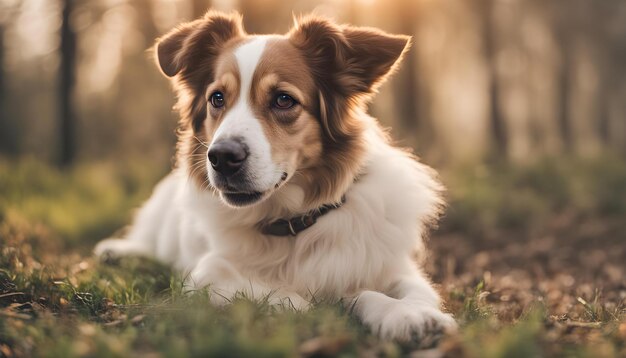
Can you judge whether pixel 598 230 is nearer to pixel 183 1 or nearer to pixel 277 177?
pixel 277 177

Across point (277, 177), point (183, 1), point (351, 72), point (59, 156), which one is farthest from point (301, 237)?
point (59, 156)

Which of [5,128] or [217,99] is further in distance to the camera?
[5,128]

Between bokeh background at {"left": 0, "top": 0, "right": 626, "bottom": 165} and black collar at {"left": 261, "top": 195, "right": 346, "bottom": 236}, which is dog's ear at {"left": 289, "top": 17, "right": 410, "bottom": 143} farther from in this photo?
bokeh background at {"left": 0, "top": 0, "right": 626, "bottom": 165}

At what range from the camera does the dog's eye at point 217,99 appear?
160 inches

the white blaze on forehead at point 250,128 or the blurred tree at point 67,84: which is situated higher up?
the white blaze on forehead at point 250,128

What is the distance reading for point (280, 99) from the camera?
3928 mm

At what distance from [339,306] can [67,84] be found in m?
12.3

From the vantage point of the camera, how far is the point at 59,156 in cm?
1448

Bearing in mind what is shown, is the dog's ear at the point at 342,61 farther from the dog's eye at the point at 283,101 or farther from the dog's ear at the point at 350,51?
the dog's eye at the point at 283,101

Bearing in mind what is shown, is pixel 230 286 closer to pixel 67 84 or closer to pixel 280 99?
pixel 280 99

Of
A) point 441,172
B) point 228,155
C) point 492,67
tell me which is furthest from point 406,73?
point 228,155

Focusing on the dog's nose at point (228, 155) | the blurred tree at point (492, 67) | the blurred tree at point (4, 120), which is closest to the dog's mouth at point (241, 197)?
the dog's nose at point (228, 155)

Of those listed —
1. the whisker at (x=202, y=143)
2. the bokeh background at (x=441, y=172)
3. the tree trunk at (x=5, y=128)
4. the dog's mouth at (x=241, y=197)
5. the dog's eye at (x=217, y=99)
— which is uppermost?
the dog's eye at (x=217, y=99)

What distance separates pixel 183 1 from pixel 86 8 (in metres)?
2.22
